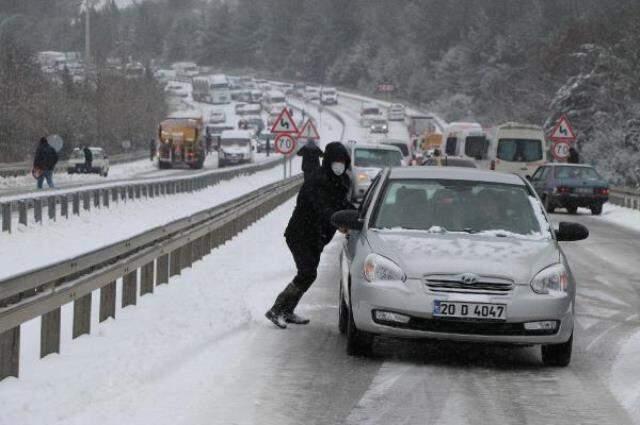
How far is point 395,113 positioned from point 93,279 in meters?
126

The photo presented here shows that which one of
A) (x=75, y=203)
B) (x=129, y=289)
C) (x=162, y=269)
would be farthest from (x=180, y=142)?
(x=129, y=289)

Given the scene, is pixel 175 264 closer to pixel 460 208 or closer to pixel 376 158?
pixel 460 208

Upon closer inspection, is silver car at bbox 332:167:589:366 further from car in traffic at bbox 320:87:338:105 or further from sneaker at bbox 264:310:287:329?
car in traffic at bbox 320:87:338:105

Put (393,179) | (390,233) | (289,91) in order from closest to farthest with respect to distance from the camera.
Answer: (390,233)
(393,179)
(289,91)

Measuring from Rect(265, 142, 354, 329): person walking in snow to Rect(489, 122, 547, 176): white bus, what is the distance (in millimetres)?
30029

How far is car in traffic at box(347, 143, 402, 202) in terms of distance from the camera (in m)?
31.4

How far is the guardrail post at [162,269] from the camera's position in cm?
1480

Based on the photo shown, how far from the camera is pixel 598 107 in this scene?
245 ft

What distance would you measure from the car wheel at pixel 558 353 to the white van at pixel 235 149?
68361 mm

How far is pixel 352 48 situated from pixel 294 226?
17827cm

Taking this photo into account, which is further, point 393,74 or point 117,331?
point 393,74

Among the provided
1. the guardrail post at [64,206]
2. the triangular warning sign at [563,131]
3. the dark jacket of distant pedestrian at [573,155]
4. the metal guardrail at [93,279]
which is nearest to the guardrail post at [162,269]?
the metal guardrail at [93,279]

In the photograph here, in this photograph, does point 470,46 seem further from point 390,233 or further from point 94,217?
point 390,233

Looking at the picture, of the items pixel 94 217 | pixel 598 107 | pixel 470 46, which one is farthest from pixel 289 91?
pixel 94 217
